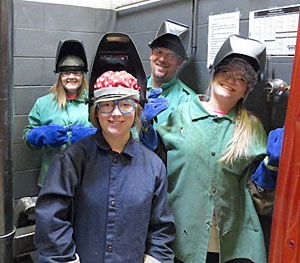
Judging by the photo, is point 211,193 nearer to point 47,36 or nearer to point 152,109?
point 152,109

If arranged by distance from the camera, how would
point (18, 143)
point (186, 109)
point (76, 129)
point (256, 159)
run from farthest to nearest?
point (18, 143) < point (76, 129) < point (186, 109) < point (256, 159)

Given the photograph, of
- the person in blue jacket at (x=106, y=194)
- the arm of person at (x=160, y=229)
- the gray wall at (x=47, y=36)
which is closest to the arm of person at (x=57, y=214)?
the person in blue jacket at (x=106, y=194)

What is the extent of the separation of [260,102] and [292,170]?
906 mm

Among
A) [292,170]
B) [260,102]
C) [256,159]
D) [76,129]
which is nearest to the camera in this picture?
[292,170]

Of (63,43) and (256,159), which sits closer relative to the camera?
(256,159)

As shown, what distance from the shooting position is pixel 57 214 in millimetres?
1226

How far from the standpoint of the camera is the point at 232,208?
155 centimetres

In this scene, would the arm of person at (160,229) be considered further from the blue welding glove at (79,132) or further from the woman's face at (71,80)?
the woman's face at (71,80)

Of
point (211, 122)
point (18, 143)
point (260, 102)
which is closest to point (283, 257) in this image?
point (211, 122)

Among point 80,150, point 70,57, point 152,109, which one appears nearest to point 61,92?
point 70,57

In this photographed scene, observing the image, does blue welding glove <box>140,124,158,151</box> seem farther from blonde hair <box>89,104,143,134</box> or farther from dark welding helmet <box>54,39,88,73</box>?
dark welding helmet <box>54,39,88,73</box>

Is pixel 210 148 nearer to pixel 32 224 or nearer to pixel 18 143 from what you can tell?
pixel 32 224

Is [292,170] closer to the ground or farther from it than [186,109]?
closer to the ground

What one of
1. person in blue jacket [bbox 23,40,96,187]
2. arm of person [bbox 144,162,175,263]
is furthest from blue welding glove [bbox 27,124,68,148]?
arm of person [bbox 144,162,175,263]
